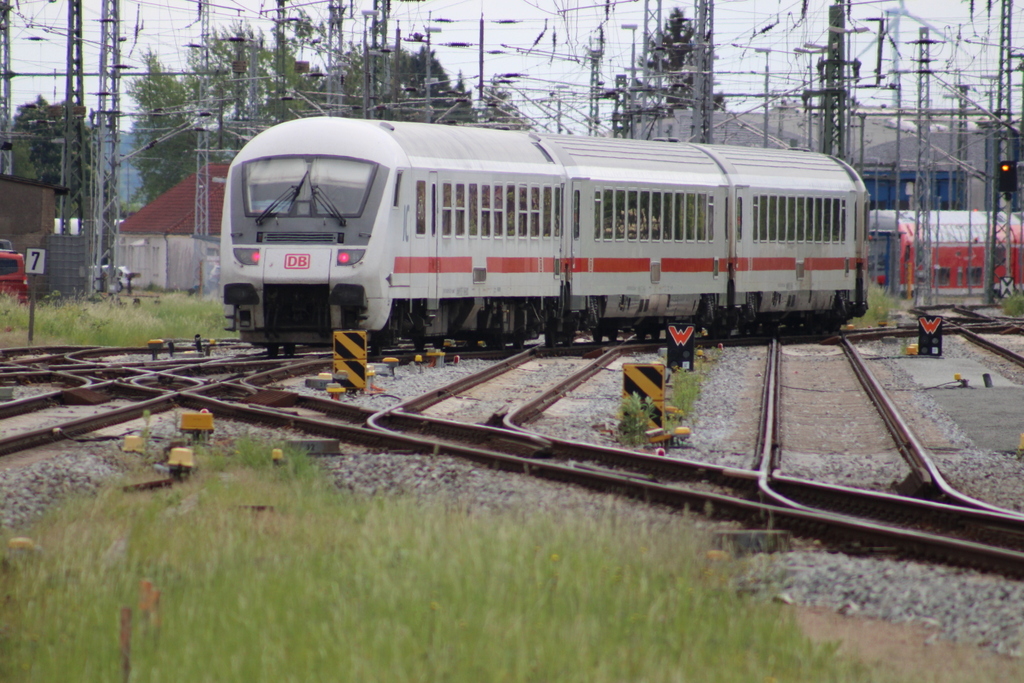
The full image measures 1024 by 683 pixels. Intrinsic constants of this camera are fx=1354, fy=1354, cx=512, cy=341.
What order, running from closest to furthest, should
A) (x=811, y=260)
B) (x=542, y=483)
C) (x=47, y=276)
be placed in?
(x=542, y=483)
(x=811, y=260)
(x=47, y=276)

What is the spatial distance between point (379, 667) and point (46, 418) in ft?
27.6

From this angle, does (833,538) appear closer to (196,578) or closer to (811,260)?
(196,578)

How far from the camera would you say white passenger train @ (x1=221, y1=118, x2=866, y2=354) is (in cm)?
1744

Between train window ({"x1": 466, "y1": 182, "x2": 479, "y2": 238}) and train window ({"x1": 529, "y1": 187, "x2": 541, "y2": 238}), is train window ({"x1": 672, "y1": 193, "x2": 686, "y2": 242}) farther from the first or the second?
train window ({"x1": 466, "y1": 182, "x2": 479, "y2": 238})

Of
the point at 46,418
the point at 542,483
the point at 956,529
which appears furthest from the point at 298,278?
the point at 956,529

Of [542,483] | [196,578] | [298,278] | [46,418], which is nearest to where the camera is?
[196,578]

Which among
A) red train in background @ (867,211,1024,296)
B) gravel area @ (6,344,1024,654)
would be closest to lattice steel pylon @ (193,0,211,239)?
gravel area @ (6,344,1024,654)

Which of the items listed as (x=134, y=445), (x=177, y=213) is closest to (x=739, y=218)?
(x=134, y=445)

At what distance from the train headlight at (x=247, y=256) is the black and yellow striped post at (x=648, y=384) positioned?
713 cm

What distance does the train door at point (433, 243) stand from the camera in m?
18.3

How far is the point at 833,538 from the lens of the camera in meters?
6.63

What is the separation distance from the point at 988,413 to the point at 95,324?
51.3 ft

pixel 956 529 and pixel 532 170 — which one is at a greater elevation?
pixel 532 170

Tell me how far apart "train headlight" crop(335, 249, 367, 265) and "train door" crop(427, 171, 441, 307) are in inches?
51.7
